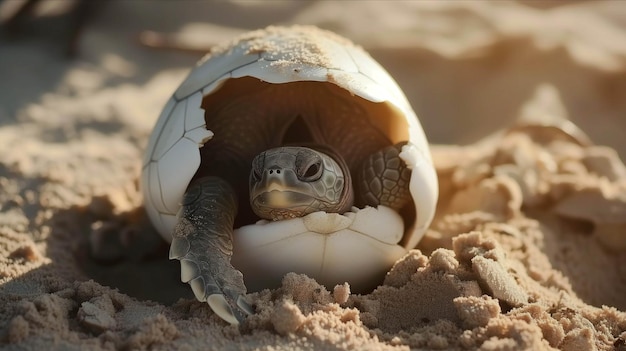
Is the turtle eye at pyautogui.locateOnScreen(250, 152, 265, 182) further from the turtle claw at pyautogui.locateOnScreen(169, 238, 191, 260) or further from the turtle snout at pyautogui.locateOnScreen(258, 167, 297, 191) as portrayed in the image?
the turtle claw at pyautogui.locateOnScreen(169, 238, 191, 260)

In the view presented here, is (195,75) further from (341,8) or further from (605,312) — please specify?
(341,8)

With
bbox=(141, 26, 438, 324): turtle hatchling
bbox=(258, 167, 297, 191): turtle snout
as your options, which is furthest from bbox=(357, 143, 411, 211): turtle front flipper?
bbox=(258, 167, 297, 191): turtle snout

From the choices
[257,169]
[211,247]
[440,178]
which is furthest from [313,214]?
[440,178]

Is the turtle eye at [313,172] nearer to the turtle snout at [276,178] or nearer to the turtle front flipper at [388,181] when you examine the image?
the turtle snout at [276,178]

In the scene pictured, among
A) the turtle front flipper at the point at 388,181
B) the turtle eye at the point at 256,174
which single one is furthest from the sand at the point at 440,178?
the turtle eye at the point at 256,174

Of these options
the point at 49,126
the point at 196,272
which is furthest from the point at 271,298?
the point at 49,126

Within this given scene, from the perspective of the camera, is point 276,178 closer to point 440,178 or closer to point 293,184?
point 293,184

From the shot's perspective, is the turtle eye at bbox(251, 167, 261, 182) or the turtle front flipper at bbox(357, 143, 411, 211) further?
the turtle front flipper at bbox(357, 143, 411, 211)

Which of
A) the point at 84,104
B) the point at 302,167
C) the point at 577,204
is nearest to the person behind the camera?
the point at 302,167

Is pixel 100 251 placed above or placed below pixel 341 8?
below

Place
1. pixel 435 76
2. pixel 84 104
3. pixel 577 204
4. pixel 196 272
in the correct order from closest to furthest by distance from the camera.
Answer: pixel 196 272 → pixel 577 204 → pixel 84 104 → pixel 435 76
